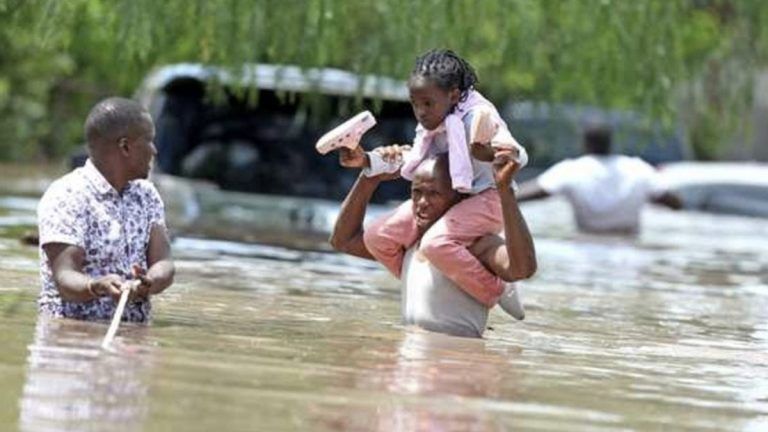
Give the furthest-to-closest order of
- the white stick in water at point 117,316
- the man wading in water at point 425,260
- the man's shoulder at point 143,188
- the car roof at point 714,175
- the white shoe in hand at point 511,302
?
the car roof at point 714,175
the white shoe in hand at point 511,302
the man wading in water at point 425,260
the man's shoulder at point 143,188
the white stick in water at point 117,316

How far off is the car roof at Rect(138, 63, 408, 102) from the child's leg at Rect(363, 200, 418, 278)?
249 inches

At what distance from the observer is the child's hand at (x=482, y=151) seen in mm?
9070

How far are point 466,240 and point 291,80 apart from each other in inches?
309

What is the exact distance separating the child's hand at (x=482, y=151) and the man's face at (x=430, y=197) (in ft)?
1.32

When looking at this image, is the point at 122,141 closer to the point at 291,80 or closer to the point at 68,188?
the point at 68,188

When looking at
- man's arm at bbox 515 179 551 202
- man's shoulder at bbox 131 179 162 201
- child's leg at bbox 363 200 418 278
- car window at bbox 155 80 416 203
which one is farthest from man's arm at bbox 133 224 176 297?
man's arm at bbox 515 179 551 202

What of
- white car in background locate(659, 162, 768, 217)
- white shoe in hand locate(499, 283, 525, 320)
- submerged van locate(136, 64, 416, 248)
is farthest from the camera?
white car in background locate(659, 162, 768, 217)

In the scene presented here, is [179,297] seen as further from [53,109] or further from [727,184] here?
[53,109]

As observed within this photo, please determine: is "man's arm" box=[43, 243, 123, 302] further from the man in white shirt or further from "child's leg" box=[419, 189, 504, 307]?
the man in white shirt

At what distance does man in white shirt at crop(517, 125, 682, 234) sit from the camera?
65.5 feet

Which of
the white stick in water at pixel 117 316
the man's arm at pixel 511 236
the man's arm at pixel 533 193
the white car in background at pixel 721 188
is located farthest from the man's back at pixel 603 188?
the white stick in water at pixel 117 316

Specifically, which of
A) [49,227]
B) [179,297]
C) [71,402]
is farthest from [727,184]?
[71,402]

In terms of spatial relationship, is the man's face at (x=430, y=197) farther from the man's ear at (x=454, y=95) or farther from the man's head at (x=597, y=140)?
the man's head at (x=597, y=140)

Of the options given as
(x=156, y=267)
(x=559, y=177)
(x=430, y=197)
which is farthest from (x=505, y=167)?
(x=559, y=177)
